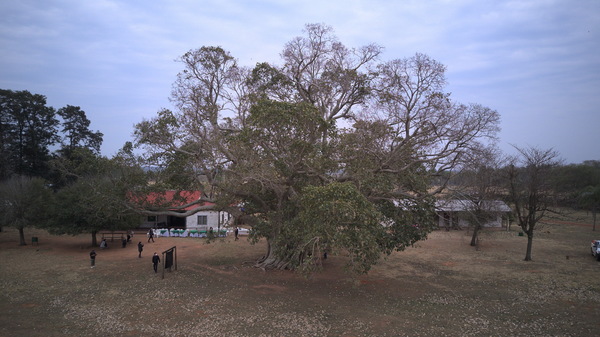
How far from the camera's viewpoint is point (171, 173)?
1535 centimetres

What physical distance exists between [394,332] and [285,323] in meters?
3.23

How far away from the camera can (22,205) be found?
2239cm

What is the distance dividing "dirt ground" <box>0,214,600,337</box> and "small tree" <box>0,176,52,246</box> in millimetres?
2797

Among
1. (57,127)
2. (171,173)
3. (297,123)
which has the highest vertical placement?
(57,127)

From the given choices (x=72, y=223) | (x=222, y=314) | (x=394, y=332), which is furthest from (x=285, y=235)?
(x=72, y=223)

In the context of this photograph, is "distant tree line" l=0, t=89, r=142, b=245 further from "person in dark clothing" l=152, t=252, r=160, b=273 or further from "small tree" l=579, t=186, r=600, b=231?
"small tree" l=579, t=186, r=600, b=231

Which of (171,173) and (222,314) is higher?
(171,173)

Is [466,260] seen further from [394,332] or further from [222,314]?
[222,314]

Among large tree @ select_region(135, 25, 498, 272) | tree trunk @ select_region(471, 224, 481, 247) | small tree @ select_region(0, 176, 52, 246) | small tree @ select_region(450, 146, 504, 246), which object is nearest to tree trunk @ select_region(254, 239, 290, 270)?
large tree @ select_region(135, 25, 498, 272)

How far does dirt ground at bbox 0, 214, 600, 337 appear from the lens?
9781 millimetres

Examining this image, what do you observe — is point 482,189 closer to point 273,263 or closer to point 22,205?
point 273,263

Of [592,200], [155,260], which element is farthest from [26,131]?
[592,200]

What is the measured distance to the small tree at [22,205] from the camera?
72.5ft

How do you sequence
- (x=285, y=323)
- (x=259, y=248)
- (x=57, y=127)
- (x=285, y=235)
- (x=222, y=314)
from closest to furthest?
1. (x=285, y=323)
2. (x=222, y=314)
3. (x=285, y=235)
4. (x=259, y=248)
5. (x=57, y=127)
